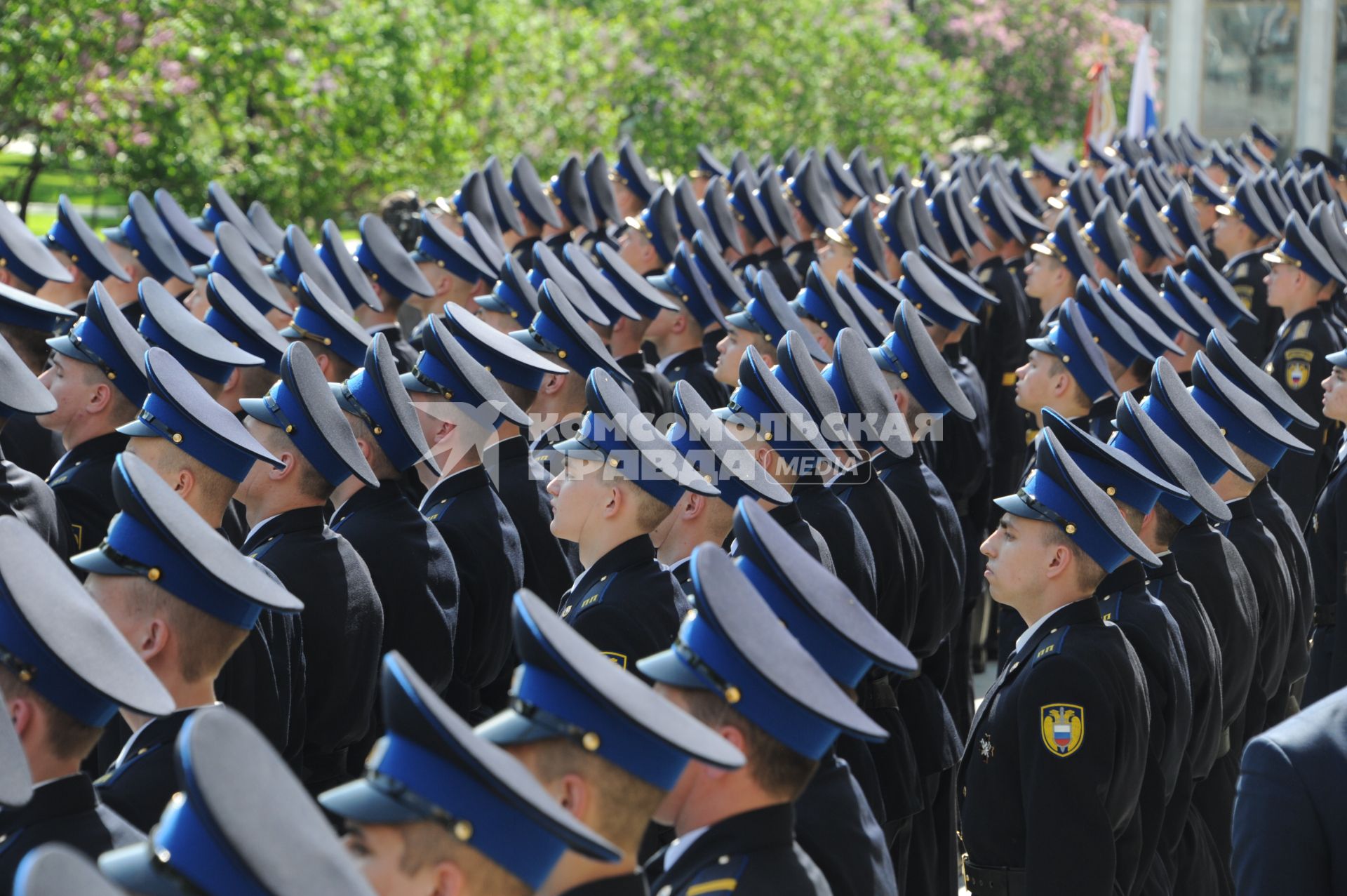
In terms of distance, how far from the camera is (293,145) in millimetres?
13375

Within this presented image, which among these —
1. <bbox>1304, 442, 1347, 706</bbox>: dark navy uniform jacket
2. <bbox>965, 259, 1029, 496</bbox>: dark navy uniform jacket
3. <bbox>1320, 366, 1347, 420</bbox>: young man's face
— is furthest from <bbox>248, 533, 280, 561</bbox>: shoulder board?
<bbox>965, 259, 1029, 496</bbox>: dark navy uniform jacket

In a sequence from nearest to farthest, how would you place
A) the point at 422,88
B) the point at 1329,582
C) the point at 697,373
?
the point at 1329,582 → the point at 697,373 → the point at 422,88

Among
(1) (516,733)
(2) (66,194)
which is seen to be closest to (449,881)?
(1) (516,733)

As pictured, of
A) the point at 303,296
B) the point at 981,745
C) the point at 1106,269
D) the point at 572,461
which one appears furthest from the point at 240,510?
the point at 1106,269

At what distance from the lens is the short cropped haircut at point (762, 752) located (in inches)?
97.1

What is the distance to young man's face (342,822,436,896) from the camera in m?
2.01

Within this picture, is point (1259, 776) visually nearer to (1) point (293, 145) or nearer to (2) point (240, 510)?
(2) point (240, 510)

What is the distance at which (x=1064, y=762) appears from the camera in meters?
3.60

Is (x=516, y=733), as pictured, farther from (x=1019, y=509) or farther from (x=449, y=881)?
(x=1019, y=509)

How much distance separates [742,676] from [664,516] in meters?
1.58

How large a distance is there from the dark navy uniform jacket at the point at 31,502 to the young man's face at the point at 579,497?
1.29 meters

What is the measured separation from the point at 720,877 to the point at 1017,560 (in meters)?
1.66

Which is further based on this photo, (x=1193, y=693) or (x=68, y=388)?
(x=68, y=388)

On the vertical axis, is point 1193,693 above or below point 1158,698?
below
